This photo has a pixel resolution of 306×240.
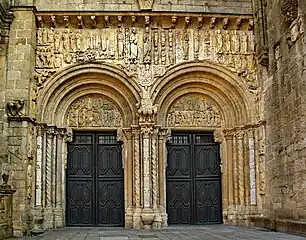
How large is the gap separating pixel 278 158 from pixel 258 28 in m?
3.38

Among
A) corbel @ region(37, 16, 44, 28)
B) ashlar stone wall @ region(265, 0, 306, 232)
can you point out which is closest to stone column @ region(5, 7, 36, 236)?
corbel @ region(37, 16, 44, 28)

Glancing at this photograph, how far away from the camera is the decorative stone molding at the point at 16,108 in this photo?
37.4 feet

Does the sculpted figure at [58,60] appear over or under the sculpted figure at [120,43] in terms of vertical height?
under

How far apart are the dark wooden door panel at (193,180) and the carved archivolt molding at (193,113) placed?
0.36 metres

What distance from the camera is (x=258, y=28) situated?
12508mm

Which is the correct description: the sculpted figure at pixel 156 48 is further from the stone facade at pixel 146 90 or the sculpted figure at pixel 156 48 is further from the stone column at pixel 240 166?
the stone column at pixel 240 166

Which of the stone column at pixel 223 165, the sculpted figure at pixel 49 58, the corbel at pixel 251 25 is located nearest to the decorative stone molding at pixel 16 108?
the sculpted figure at pixel 49 58

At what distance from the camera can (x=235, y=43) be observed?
1288cm

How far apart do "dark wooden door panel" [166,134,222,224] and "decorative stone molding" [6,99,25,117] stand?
388 cm

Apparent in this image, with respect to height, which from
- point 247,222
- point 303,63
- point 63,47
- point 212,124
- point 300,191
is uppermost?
point 63,47

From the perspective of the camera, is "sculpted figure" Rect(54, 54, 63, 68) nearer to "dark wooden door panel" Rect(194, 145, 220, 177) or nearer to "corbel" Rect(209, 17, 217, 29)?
"corbel" Rect(209, 17, 217, 29)

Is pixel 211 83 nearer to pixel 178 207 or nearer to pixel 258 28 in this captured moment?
pixel 258 28

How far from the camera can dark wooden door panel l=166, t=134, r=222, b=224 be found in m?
12.8

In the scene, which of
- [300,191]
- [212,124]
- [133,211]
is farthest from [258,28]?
[133,211]
